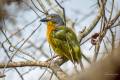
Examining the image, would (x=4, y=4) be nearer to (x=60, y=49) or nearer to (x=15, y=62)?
(x=60, y=49)

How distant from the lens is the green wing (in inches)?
130

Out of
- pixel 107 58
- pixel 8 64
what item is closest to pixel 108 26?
pixel 8 64

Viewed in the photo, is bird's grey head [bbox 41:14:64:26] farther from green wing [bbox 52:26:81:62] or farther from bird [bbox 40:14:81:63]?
green wing [bbox 52:26:81:62]

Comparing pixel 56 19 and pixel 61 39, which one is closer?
pixel 61 39

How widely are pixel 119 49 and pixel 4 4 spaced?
15.7ft

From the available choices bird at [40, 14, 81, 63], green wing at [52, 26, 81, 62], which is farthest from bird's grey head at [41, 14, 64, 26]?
green wing at [52, 26, 81, 62]

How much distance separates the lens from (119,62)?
0.54 meters

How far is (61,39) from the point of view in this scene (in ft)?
12.0

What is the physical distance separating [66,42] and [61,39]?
15 centimetres

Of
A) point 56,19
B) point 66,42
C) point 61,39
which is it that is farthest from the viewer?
point 56,19

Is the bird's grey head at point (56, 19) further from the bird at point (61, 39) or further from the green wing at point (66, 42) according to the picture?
the green wing at point (66, 42)

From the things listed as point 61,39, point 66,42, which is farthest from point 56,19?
point 66,42

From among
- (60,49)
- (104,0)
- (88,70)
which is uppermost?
(88,70)

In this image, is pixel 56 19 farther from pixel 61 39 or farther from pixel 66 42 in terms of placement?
pixel 66 42
